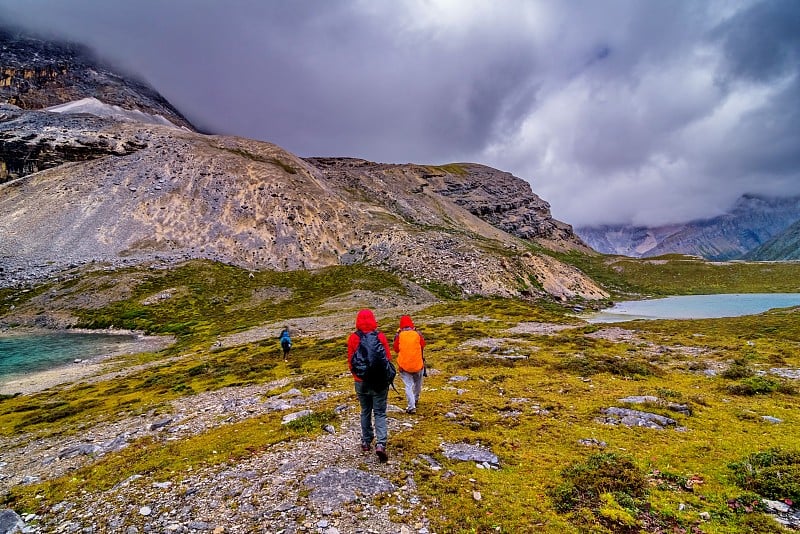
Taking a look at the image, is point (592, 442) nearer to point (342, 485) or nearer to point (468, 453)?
point (468, 453)

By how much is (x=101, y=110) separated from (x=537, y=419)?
221 meters

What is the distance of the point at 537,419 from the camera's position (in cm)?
1423

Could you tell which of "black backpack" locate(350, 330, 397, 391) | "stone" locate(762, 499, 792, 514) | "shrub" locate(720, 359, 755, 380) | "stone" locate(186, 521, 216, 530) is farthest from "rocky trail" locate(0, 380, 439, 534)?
"shrub" locate(720, 359, 755, 380)

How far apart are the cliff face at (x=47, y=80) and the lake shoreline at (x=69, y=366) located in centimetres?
16948

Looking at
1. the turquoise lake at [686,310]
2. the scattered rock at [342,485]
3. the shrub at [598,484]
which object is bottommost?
the turquoise lake at [686,310]

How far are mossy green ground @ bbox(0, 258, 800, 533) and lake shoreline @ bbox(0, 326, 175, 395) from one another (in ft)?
12.4

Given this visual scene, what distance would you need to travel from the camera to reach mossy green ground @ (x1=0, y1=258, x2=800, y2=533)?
28.0 feet

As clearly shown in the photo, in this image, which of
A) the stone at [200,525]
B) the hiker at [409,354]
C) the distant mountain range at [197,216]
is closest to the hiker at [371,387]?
the hiker at [409,354]

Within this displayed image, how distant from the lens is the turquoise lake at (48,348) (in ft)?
134

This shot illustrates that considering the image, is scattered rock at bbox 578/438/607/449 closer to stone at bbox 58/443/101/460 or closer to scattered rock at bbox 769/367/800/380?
scattered rock at bbox 769/367/800/380

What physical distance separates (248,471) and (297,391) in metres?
9.32

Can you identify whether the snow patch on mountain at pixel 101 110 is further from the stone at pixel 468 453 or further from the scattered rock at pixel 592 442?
the scattered rock at pixel 592 442

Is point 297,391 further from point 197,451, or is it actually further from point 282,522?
point 282,522

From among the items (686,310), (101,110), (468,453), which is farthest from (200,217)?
(101,110)
